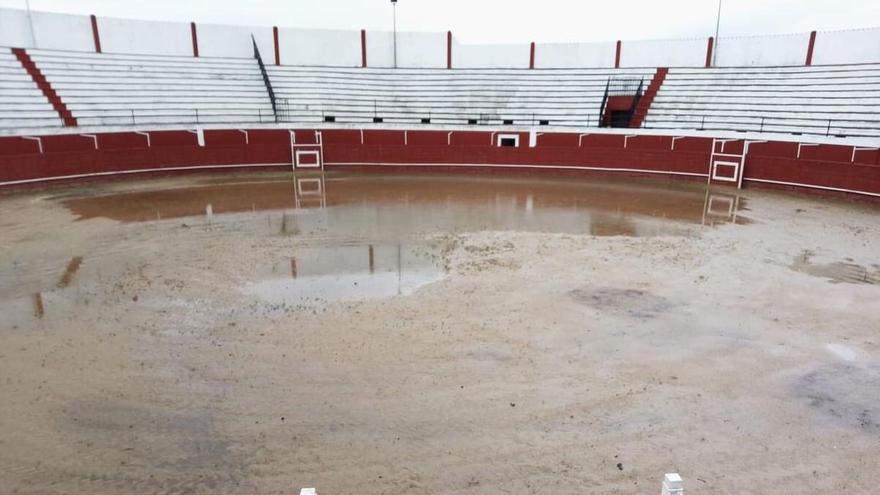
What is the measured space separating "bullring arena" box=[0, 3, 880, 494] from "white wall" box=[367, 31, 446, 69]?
6.47 meters

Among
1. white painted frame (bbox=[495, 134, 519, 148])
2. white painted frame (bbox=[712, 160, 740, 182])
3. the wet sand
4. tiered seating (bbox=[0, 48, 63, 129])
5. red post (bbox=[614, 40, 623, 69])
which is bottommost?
the wet sand

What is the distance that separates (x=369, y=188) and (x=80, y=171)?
8128 millimetres

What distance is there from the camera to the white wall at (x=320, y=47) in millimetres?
23500

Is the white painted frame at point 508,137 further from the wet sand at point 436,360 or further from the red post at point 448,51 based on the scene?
the wet sand at point 436,360

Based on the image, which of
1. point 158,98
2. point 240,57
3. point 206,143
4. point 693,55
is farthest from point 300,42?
point 693,55

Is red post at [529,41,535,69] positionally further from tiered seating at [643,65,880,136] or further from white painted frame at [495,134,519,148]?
white painted frame at [495,134,519,148]

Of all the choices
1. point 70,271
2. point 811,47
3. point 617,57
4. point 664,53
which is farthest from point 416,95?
point 70,271

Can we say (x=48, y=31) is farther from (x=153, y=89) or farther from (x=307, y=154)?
(x=307, y=154)

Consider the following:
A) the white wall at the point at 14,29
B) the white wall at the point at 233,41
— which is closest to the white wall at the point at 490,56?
the white wall at the point at 233,41

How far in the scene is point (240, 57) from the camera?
22.8 m

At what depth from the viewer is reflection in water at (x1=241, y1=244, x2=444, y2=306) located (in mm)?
6441

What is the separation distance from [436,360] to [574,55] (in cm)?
2177

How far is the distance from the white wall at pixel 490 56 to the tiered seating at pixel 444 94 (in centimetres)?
163

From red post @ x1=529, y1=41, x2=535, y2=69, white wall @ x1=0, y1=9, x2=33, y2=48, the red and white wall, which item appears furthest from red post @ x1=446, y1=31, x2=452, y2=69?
white wall @ x1=0, y1=9, x2=33, y2=48
